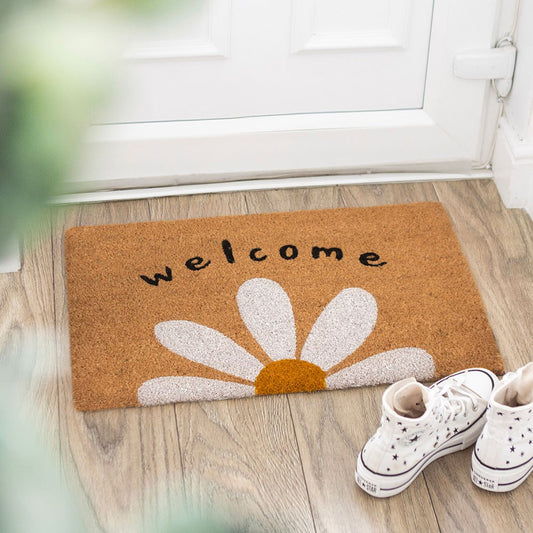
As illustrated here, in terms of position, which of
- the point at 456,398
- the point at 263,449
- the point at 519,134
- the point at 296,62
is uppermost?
the point at 296,62

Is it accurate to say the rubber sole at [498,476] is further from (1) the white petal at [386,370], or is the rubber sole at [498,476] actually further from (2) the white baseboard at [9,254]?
(2) the white baseboard at [9,254]

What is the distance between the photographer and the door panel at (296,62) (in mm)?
1641

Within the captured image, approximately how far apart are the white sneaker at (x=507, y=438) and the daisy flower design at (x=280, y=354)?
0.23 meters

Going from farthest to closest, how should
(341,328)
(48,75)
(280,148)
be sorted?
(280,148), (341,328), (48,75)

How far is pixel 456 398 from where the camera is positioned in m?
1.26

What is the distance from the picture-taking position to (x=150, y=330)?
149cm

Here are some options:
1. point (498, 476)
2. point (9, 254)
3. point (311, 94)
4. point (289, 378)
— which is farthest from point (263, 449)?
point (9, 254)

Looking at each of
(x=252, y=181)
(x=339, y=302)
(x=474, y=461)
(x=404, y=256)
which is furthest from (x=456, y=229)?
(x=474, y=461)

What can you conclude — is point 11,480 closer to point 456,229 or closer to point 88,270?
point 88,270

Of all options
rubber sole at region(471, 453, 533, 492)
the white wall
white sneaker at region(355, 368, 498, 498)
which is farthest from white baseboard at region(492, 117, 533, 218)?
rubber sole at region(471, 453, 533, 492)

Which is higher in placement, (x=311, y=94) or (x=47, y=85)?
(x=47, y=85)

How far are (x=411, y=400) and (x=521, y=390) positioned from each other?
17 cm

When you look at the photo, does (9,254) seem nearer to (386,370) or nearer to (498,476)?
(498,476)

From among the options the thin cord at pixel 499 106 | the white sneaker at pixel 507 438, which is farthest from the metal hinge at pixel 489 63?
the white sneaker at pixel 507 438
